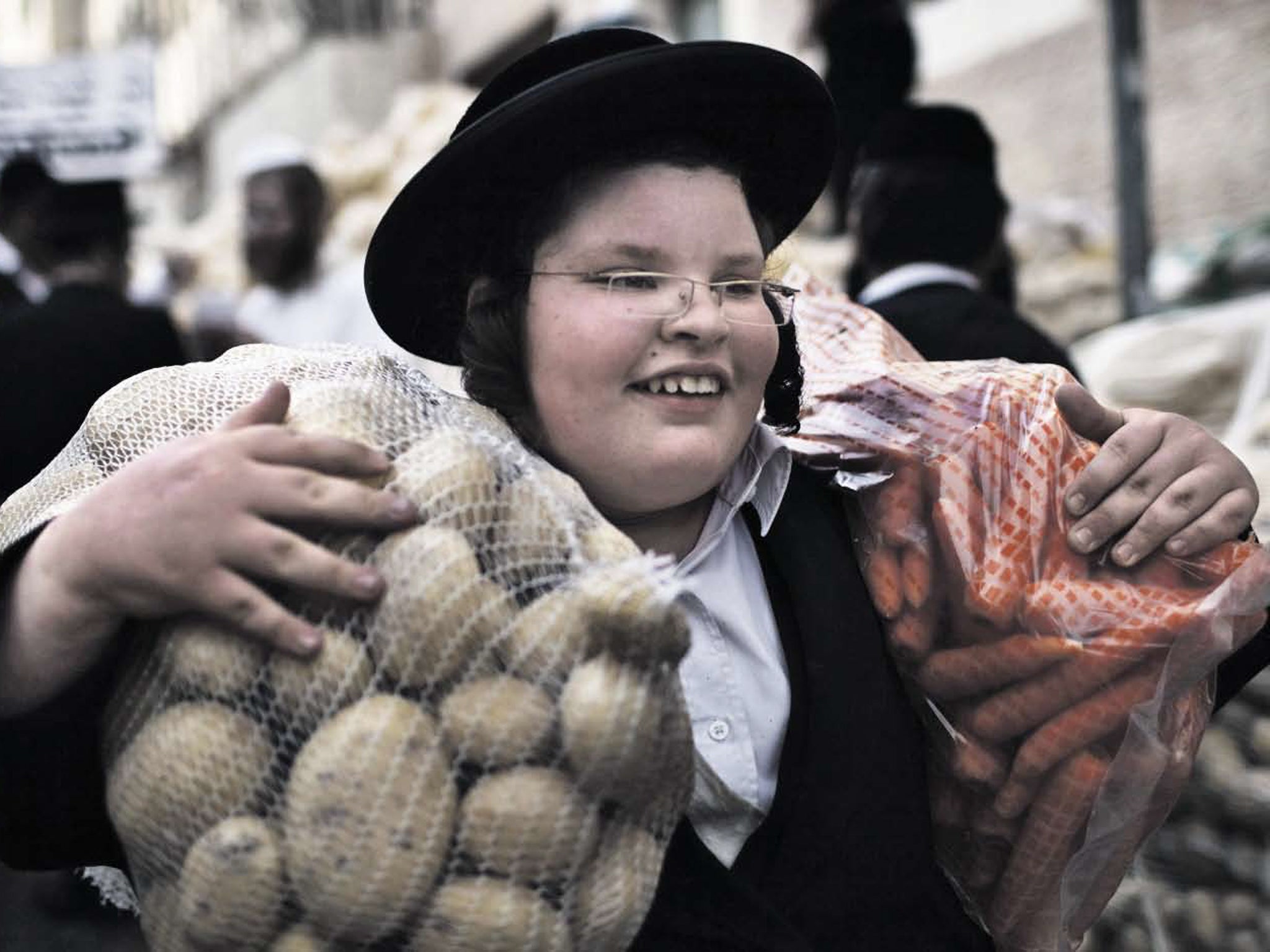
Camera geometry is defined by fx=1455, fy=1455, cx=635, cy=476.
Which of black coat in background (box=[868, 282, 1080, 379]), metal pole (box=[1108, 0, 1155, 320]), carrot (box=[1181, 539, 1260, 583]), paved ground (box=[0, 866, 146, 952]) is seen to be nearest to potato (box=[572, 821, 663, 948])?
carrot (box=[1181, 539, 1260, 583])

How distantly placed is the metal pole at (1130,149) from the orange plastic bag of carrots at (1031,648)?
3.66 metres

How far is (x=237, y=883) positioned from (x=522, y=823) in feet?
0.81

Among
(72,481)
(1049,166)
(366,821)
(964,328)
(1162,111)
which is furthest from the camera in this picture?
(1049,166)

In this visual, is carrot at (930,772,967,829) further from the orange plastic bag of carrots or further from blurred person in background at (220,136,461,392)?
blurred person in background at (220,136,461,392)

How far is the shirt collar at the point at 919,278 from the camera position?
329cm

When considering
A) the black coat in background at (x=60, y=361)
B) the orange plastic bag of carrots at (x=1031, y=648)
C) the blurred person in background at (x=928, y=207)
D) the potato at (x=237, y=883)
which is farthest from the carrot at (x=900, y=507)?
the black coat in background at (x=60, y=361)

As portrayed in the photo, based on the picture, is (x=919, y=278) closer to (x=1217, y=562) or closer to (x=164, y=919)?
(x=1217, y=562)

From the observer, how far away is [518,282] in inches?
65.9

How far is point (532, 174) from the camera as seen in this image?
1.63 meters

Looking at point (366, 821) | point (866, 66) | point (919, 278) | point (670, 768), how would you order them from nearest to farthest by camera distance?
point (366, 821) → point (670, 768) → point (919, 278) → point (866, 66)

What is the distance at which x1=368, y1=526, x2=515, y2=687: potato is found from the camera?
1.26m

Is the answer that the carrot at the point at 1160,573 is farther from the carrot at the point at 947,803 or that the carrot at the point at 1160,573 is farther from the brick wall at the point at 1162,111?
the brick wall at the point at 1162,111

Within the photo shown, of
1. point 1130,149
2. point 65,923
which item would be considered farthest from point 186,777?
point 1130,149

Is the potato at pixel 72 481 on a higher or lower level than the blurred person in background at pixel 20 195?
higher
